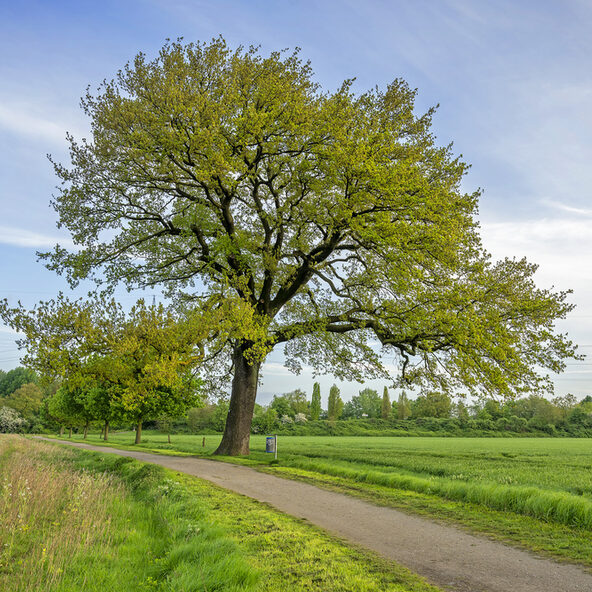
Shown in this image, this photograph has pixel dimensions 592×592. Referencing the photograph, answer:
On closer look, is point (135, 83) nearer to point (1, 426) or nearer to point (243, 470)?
point (243, 470)

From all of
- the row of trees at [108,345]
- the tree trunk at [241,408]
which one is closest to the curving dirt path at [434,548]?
the row of trees at [108,345]

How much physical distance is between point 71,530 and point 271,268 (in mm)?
12461

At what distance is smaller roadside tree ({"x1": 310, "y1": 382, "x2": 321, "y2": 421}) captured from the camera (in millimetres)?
90750

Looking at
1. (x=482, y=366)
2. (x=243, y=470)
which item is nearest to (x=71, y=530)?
(x=243, y=470)

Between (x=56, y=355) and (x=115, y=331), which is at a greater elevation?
(x=115, y=331)

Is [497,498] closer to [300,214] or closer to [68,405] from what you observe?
[300,214]

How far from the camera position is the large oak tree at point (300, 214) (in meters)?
15.4

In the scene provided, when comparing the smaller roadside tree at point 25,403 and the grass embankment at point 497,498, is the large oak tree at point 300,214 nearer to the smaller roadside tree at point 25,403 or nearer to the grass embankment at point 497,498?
the grass embankment at point 497,498

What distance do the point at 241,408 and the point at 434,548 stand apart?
564 inches

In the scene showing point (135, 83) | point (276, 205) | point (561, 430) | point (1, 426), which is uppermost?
point (135, 83)

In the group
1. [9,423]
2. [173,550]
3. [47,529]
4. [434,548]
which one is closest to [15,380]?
[9,423]

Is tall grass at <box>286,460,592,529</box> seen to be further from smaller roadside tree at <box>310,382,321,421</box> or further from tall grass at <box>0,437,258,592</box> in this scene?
smaller roadside tree at <box>310,382,321,421</box>

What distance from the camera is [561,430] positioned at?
65125mm

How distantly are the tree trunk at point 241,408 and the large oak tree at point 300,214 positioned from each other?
0.23ft
